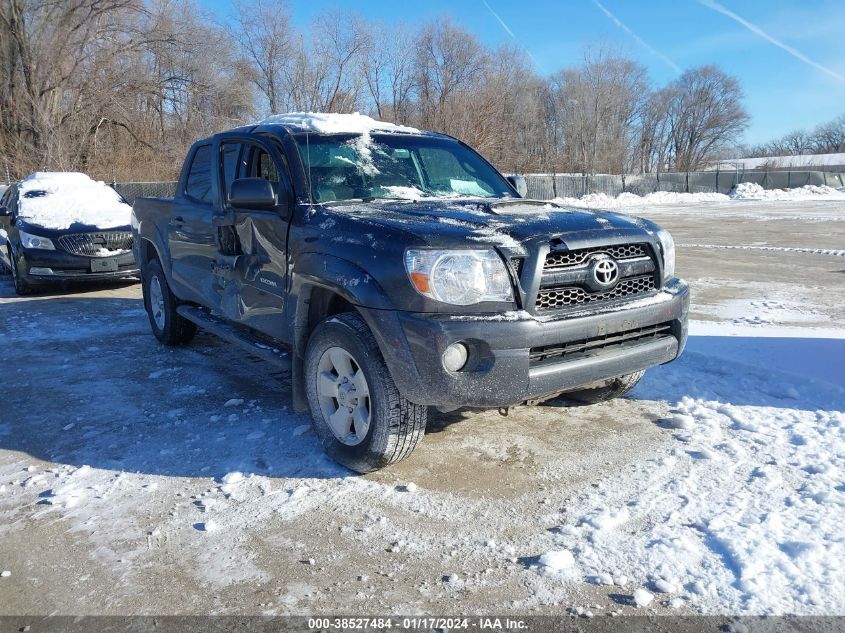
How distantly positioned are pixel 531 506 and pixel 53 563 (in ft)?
7.07

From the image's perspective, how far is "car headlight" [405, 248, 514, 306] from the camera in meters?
3.09

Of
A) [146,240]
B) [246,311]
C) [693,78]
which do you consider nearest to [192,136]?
[146,240]

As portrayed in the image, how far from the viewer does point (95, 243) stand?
30.4 feet

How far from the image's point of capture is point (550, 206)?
4062 mm

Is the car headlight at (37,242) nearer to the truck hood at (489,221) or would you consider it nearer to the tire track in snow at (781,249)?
the truck hood at (489,221)

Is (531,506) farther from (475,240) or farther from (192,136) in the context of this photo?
(192,136)

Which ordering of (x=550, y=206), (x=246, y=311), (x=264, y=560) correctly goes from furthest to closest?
(x=246, y=311), (x=550, y=206), (x=264, y=560)

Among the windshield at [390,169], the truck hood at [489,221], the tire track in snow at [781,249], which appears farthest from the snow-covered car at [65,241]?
the tire track in snow at [781,249]

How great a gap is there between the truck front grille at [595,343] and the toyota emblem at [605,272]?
0.28m

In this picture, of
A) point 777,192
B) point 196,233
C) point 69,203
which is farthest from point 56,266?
point 777,192

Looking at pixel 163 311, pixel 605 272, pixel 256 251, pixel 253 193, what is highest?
pixel 253 193

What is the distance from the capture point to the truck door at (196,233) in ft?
16.5

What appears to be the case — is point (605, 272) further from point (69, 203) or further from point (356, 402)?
point (69, 203)

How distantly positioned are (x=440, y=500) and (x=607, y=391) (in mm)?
→ 1720
